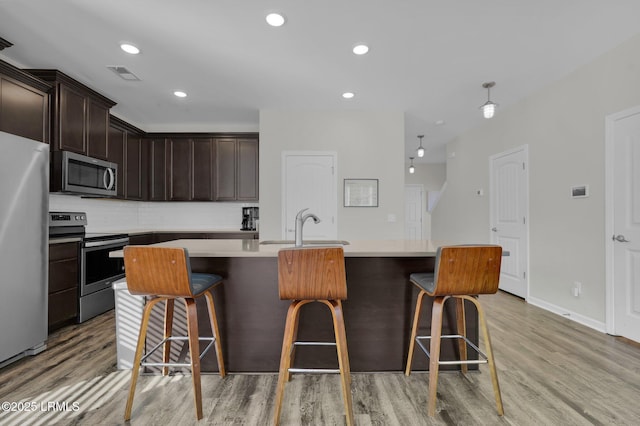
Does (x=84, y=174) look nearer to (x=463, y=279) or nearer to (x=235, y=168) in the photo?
(x=235, y=168)

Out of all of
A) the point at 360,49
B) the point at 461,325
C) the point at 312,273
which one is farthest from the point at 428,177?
the point at 312,273

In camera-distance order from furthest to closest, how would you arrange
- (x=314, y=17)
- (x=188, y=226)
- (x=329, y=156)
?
(x=188, y=226)
(x=329, y=156)
(x=314, y=17)

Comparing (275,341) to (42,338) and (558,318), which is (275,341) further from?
(558,318)

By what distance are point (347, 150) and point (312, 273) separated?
314cm

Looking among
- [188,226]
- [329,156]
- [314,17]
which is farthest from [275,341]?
[188,226]

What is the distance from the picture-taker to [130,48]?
111 inches

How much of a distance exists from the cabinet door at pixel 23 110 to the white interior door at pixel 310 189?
102 inches

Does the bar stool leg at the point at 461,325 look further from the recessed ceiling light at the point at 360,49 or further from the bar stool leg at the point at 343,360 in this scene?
the recessed ceiling light at the point at 360,49

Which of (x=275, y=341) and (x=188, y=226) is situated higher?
(x=188, y=226)

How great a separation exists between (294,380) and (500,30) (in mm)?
3112

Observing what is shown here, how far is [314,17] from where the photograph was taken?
2430mm

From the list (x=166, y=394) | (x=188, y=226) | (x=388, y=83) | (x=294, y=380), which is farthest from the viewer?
(x=188, y=226)

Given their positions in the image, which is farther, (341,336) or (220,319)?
(220,319)

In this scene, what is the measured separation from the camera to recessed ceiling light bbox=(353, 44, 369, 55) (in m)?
2.82
